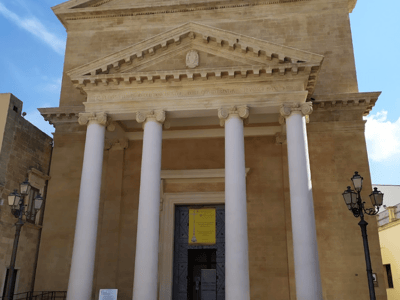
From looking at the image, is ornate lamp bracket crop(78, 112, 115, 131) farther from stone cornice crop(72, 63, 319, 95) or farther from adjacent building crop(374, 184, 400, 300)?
adjacent building crop(374, 184, 400, 300)

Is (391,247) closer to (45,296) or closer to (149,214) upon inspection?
(149,214)

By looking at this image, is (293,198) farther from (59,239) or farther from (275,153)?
(59,239)

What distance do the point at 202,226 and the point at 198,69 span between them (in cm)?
687

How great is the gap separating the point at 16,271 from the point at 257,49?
42.3 ft

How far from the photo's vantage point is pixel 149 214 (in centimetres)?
1362

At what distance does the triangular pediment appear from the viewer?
1442 cm

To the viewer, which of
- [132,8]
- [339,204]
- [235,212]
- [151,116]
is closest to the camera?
[235,212]

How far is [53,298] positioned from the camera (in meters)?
16.8

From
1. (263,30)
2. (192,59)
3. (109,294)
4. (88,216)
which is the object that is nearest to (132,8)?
(263,30)

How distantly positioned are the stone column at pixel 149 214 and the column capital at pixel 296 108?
4.27 metres

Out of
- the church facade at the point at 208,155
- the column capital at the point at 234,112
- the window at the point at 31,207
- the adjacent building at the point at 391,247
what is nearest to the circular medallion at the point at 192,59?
the church facade at the point at 208,155

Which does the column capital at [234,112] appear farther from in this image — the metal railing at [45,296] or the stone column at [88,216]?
the metal railing at [45,296]

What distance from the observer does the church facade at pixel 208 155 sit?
13.7 metres

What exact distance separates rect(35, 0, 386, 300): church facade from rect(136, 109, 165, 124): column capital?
0.05 meters
